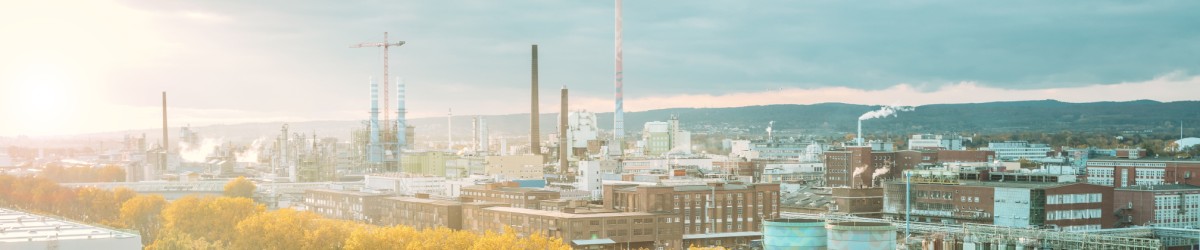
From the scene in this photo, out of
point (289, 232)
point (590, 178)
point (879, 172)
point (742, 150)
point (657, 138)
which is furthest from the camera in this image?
point (657, 138)

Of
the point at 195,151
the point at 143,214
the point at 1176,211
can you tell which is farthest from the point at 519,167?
the point at 195,151

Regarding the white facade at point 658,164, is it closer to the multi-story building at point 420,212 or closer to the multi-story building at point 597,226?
the multi-story building at point 420,212

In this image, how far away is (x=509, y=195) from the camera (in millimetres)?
61969

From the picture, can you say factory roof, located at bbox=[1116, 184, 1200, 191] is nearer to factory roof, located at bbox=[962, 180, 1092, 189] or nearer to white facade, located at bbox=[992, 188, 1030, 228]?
factory roof, located at bbox=[962, 180, 1092, 189]

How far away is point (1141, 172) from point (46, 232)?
5657 centimetres

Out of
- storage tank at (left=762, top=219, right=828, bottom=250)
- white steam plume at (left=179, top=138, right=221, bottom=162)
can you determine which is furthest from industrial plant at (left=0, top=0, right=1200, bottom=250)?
white steam plume at (left=179, top=138, right=221, bottom=162)

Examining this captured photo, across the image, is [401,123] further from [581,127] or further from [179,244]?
[179,244]

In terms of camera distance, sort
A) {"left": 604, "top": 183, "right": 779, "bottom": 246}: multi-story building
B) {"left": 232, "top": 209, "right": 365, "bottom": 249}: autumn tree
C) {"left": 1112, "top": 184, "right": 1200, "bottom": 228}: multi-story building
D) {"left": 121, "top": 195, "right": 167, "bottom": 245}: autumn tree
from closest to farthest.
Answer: {"left": 232, "top": 209, "right": 365, "bottom": 249}: autumn tree < {"left": 604, "top": 183, "right": 779, "bottom": 246}: multi-story building < {"left": 1112, "top": 184, "right": 1200, "bottom": 228}: multi-story building < {"left": 121, "top": 195, "right": 167, "bottom": 245}: autumn tree

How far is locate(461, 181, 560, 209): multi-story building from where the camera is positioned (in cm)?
5897

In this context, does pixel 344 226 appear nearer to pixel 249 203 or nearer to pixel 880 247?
pixel 249 203

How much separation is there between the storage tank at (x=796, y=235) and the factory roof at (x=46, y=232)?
1584cm

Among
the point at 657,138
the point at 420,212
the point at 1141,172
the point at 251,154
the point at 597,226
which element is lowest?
the point at 251,154

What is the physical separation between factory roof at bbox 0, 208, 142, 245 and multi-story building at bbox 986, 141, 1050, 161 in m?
87.9

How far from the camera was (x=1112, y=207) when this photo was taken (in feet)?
170
